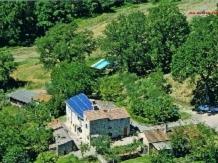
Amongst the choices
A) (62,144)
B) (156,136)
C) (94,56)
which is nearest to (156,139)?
(156,136)

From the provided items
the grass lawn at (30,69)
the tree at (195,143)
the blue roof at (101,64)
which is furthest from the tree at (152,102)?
the grass lawn at (30,69)

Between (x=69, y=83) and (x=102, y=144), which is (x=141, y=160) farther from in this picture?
(x=69, y=83)

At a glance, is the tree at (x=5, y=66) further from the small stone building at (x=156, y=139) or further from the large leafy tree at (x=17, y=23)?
the small stone building at (x=156, y=139)

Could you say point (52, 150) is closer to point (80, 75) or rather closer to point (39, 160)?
point (39, 160)

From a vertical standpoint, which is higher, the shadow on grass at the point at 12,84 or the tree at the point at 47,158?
the tree at the point at 47,158

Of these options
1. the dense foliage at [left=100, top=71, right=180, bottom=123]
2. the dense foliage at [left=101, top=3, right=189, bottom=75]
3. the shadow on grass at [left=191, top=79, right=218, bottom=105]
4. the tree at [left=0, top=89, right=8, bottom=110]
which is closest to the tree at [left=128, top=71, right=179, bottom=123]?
the dense foliage at [left=100, top=71, right=180, bottom=123]

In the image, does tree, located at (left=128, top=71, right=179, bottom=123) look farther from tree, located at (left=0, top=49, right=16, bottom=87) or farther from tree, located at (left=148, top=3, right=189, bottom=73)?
tree, located at (left=0, top=49, right=16, bottom=87)
